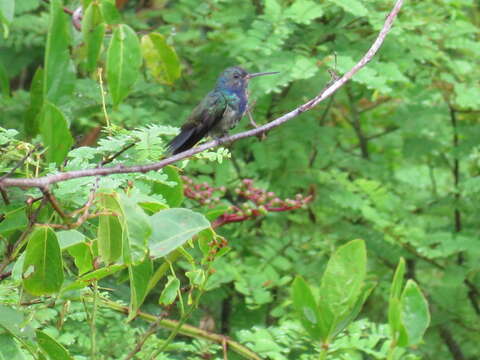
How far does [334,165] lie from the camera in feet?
15.6

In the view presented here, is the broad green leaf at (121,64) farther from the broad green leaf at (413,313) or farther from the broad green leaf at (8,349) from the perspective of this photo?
the broad green leaf at (413,313)

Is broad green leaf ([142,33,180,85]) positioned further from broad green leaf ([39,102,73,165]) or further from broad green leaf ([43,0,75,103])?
broad green leaf ([39,102,73,165])

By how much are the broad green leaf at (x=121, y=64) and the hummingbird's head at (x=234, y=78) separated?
1708mm

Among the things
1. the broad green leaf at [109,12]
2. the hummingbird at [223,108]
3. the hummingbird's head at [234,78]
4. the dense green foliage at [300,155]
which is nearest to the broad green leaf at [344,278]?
the dense green foliage at [300,155]

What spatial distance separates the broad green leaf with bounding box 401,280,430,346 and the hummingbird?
2358mm

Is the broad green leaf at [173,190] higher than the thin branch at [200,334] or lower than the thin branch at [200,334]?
higher

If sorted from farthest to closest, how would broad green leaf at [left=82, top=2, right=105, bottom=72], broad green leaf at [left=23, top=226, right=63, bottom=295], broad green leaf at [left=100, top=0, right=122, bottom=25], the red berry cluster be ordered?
the red berry cluster → broad green leaf at [left=100, top=0, right=122, bottom=25] → broad green leaf at [left=82, top=2, right=105, bottom=72] → broad green leaf at [left=23, top=226, right=63, bottom=295]

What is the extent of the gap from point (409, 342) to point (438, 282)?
3338mm

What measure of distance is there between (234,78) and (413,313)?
2685 millimetres

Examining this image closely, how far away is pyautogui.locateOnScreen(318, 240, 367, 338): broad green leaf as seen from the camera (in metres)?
1.30

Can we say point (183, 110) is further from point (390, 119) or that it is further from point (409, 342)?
point (409, 342)

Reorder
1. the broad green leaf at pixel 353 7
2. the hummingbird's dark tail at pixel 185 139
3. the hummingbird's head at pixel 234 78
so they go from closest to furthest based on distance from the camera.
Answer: the hummingbird's dark tail at pixel 185 139, the broad green leaf at pixel 353 7, the hummingbird's head at pixel 234 78

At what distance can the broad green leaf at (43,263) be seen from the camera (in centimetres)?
139

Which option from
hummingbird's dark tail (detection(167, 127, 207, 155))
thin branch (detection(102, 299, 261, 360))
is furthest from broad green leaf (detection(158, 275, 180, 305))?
hummingbird's dark tail (detection(167, 127, 207, 155))
